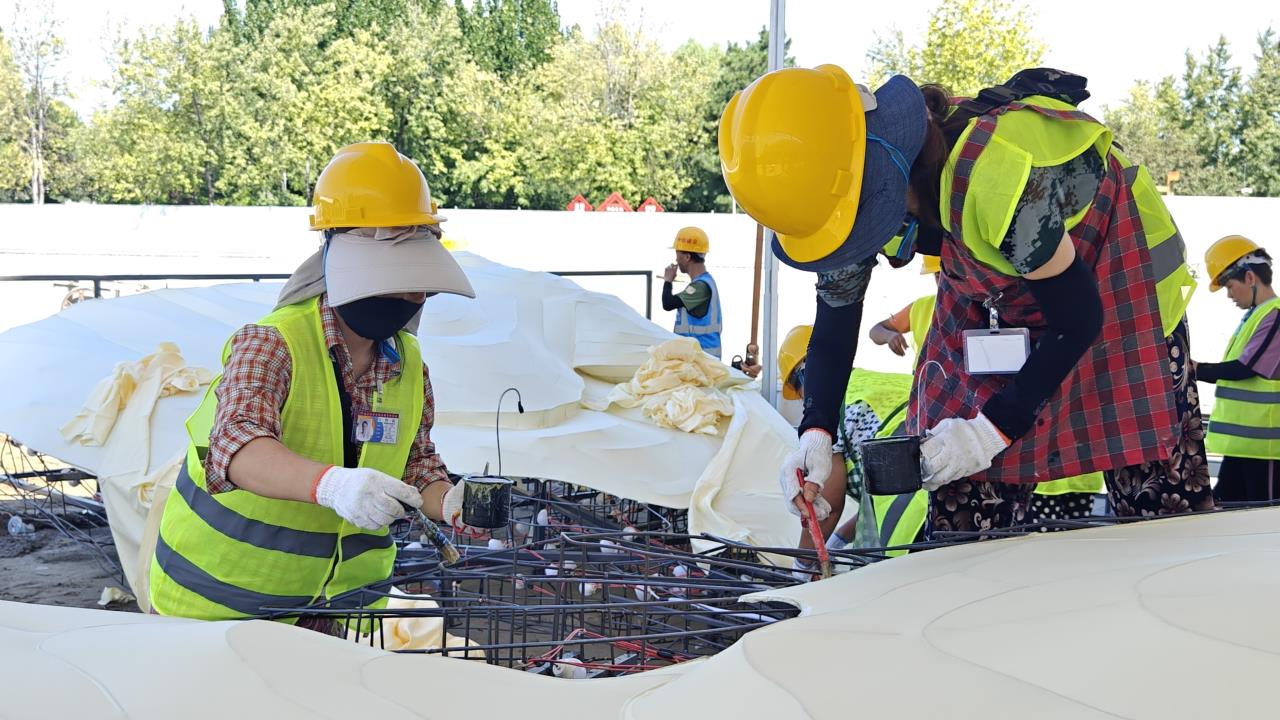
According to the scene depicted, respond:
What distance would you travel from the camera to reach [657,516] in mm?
4984

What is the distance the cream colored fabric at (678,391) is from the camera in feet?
16.3

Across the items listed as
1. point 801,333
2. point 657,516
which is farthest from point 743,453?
point 801,333

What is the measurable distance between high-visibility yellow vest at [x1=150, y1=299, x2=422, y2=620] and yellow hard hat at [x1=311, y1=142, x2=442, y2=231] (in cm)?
20

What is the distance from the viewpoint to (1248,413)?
4.74 metres

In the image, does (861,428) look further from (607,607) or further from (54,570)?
(54,570)

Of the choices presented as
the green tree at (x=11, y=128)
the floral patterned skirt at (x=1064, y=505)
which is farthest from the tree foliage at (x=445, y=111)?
the floral patterned skirt at (x=1064, y=505)

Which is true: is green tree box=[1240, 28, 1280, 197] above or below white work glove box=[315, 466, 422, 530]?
above

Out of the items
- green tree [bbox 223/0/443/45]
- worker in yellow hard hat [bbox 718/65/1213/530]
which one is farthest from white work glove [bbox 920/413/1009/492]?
green tree [bbox 223/0/443/45]

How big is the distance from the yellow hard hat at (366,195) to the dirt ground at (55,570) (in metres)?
3.10

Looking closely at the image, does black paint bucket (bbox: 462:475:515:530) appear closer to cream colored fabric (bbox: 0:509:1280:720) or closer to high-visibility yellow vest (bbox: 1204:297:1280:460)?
cream colored fabric (bbox: 0:509:1280:720)

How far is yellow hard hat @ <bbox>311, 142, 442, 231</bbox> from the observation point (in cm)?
220

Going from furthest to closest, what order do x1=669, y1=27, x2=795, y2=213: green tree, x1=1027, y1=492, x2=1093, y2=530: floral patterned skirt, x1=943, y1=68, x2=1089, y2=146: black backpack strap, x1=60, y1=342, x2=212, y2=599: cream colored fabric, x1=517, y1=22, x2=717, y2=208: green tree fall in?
1. x1=669, y1=27, x2=795, y2=213: green tree
2. x1=517, y1=22, x2=717, y2=208: green tree
3. x1=60, y1=342, x2=212, y2=599: cream colored fabric
4. x1=1027, y1=492, x2=1093, y2=530: floral patterned skirt
5. x1=943, y1=68, x2=1089, y2=146: black backpack strap

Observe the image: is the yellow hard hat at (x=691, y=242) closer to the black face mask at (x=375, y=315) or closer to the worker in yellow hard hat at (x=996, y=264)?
the worker in yellow hard hat at (x=996, y=264)

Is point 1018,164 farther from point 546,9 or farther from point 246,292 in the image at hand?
point 546,9
